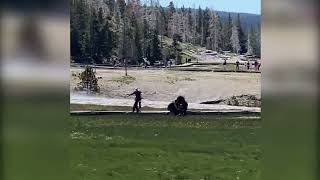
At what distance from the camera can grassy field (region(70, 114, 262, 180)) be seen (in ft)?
12.5

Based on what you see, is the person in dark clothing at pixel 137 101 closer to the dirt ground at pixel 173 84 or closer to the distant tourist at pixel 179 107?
the dirt ground at pixel 173 84

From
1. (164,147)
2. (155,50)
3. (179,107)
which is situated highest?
(155,50)

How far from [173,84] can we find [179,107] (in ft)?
0.64

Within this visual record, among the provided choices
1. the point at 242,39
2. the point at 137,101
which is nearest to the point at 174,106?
the point at 137,101

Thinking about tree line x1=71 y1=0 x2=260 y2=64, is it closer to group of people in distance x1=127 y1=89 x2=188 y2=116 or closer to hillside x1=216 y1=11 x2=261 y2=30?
hillside x1=216 y1=11 x2=261 y2=30

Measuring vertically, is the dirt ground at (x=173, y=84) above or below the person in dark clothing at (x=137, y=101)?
above

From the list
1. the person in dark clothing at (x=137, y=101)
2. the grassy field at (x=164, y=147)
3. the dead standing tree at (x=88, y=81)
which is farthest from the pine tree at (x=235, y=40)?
the dead standing tree at (x=88, y=81)

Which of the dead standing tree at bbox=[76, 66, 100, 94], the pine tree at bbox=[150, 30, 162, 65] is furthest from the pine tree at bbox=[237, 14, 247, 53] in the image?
the dead standing tree at bbox=[76, 66, 100, 94]

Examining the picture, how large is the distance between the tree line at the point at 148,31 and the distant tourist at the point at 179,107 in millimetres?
376

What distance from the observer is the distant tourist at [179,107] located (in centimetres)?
455

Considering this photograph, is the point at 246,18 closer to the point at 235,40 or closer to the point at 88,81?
the point at 235,40

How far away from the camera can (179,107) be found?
4.60 meters

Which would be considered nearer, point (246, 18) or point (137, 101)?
point (246, 18)

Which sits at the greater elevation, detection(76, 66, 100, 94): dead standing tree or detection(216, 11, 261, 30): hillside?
detection(216, 11, 261, 30): hillside
